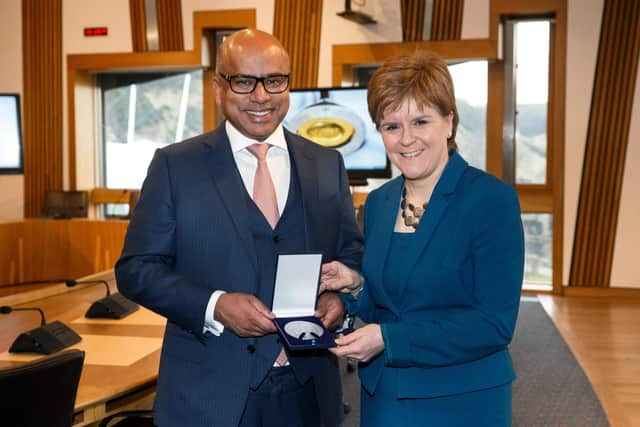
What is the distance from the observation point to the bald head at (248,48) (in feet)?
7.42

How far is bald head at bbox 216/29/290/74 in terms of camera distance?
2262 millimetres

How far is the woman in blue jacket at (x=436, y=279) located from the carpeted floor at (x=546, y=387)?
2838 millimetres

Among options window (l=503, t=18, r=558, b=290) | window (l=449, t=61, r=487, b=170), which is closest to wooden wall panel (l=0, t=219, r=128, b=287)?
window (l=449, t=61, r=487, b=170)

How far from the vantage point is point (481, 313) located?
186cm

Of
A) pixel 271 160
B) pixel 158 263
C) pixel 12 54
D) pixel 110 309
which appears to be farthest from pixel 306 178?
pixel 12 54

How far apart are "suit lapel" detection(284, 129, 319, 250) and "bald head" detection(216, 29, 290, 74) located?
271 mm

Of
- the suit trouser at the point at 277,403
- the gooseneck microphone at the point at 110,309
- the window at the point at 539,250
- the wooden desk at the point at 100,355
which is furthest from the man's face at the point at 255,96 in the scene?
the window at the point at 539,250

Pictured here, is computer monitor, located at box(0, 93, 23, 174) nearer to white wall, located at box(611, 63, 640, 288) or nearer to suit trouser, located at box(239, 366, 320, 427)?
white wall, located at box(611, 63, 640, 288)

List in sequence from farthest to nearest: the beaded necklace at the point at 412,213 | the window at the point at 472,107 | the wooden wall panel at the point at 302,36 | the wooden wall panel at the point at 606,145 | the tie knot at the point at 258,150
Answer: the wooden wall panel at the point at 302,36 → the window at the point at 472,107 → the wooden wall panel at the point at 606,145 → the tie knot at the point at 258,150 → the beaded necklace at the point at 412,213

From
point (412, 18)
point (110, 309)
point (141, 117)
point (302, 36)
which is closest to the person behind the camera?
point (110, 309)

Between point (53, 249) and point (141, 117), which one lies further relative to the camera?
point (141, 117)

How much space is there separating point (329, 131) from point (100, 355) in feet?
17.7

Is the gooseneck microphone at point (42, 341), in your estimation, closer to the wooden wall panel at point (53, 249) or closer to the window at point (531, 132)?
the wooden wall panel at point (53, 249)

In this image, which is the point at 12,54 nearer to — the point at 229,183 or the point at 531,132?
the point at 531,132
